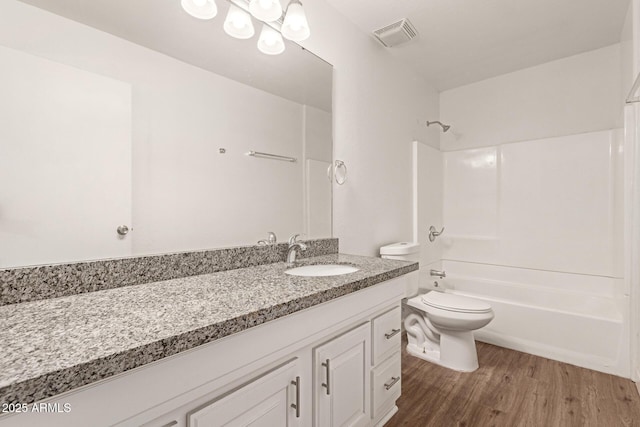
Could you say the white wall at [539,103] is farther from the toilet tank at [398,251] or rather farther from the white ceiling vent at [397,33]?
the toilet tank at [398,251]

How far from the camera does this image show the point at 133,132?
3.48 feet

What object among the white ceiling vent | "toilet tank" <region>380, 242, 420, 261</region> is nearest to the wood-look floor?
"toilet tank" <region>380, 242, 420, 261</region>

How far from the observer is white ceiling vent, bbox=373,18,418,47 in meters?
2.12

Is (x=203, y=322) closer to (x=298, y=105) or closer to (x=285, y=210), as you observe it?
(x=285, y=210)

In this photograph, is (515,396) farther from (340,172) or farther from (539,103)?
(539,103)

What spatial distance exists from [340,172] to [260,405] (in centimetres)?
144

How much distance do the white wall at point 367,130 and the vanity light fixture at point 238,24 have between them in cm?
43

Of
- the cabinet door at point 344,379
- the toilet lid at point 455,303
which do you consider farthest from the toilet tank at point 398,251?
the cabinet door at point 344,379

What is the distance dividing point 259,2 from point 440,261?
286cm

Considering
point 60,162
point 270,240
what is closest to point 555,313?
point 270,240

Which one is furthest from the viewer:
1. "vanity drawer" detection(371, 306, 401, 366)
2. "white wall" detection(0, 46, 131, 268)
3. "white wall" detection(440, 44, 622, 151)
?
"white wall" detection(440, 44, 622, 151)

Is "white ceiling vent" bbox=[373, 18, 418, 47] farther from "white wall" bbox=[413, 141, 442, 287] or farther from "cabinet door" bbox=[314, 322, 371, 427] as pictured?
"cabinet door" bbox=[314, 322, 371, 427]

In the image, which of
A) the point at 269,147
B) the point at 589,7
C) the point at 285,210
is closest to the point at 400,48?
the point at 589,7

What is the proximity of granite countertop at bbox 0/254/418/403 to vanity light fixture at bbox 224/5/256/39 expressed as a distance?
44.9 inches
